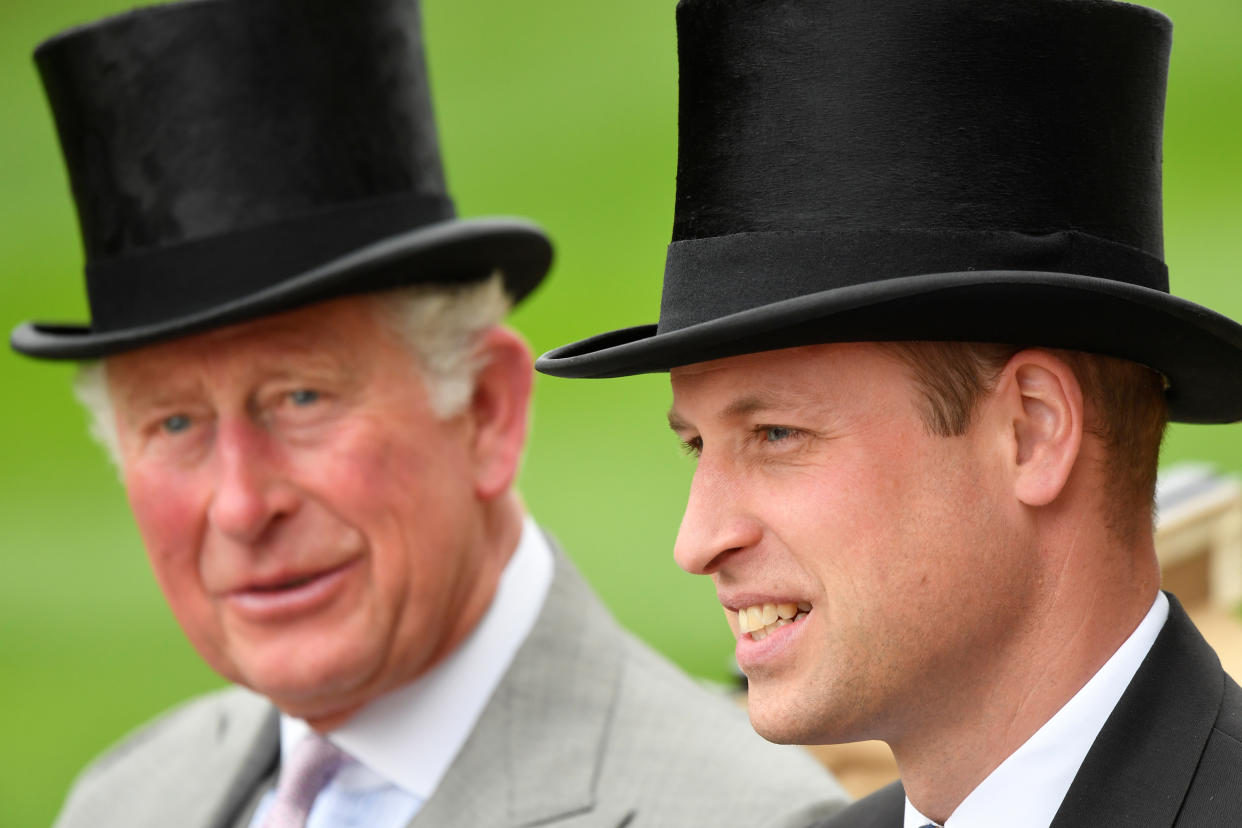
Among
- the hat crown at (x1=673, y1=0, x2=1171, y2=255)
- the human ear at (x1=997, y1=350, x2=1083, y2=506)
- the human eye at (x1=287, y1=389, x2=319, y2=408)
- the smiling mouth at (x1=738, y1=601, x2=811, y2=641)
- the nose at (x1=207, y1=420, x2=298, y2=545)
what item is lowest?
the nose at (x1=207, y1=420, x2=298, y2=545)

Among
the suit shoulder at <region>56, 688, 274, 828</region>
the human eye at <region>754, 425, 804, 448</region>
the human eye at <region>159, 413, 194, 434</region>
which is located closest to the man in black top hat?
the human eye at <region>754, 425, 804, 448</region>

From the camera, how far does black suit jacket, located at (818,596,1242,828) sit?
1.65 meters

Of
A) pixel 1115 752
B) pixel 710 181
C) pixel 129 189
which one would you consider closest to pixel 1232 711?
Answer: pixel 1115 752

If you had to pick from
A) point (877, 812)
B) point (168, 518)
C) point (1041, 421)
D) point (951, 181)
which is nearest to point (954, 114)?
point (951, 181)

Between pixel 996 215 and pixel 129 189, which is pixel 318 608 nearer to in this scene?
pixel 129 189

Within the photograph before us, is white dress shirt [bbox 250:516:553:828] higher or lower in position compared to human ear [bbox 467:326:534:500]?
lower

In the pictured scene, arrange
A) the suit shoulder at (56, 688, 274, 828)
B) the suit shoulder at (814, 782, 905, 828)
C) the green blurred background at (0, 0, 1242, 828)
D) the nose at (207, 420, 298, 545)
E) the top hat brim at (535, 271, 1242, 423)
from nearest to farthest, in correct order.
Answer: the top hat brim at (535, 271, 1242, 423) → the suit shoulder at (814, 782, 905, 828) → the nose at (207, 420, 298, 545) → the suit shoulder at (56, 688, 274, 828) → the green blurred background at (0, 0, 1242, 828)

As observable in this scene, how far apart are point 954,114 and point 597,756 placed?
4.87ft

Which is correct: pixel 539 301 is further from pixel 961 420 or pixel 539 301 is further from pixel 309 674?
pixel 961 420

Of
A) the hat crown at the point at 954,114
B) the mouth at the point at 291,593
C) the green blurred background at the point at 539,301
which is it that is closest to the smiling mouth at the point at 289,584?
the mouth at the point at 291,593

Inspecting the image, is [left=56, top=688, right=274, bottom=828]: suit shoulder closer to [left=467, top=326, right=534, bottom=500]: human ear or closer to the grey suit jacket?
the grey suit jacket

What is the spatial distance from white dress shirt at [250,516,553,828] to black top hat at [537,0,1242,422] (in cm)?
130

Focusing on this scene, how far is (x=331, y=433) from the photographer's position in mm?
2793

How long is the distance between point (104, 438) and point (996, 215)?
2021mm
